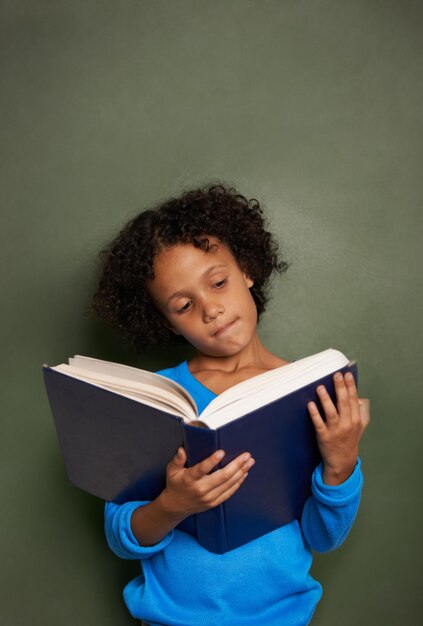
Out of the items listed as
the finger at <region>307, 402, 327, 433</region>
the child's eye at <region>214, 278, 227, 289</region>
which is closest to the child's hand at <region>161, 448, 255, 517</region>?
the finger at <region>307, 402, 327, 433</region>

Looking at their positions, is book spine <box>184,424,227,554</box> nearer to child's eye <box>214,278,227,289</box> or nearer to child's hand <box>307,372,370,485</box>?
child's hand <box>307,372,370,485</box>

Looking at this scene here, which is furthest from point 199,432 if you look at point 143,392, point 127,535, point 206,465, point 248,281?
point 248,281

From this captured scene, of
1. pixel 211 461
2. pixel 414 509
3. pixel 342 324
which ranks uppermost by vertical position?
pixel 342 324

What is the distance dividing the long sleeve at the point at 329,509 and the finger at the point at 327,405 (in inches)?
5.0

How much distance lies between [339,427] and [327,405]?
0.18 ft

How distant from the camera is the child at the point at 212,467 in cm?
106

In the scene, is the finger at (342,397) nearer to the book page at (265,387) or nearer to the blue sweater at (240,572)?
the book page at (265,387)

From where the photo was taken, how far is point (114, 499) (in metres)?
1.21

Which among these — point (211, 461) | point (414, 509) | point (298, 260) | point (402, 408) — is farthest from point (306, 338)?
point (211, 461)

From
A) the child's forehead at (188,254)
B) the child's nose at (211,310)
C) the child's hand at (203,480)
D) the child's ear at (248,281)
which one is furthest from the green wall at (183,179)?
the child's hand at (203,480)

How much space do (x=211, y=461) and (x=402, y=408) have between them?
0.91m

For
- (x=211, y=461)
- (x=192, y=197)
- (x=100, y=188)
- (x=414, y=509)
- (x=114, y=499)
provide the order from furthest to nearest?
(x=414, y=509), (x=100, y=188), (x=192, y=197), (x=114, y=499), (x=211, y=461)

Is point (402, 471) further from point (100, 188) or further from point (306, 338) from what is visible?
point (100, 188)

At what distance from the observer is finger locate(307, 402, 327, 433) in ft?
3.38
